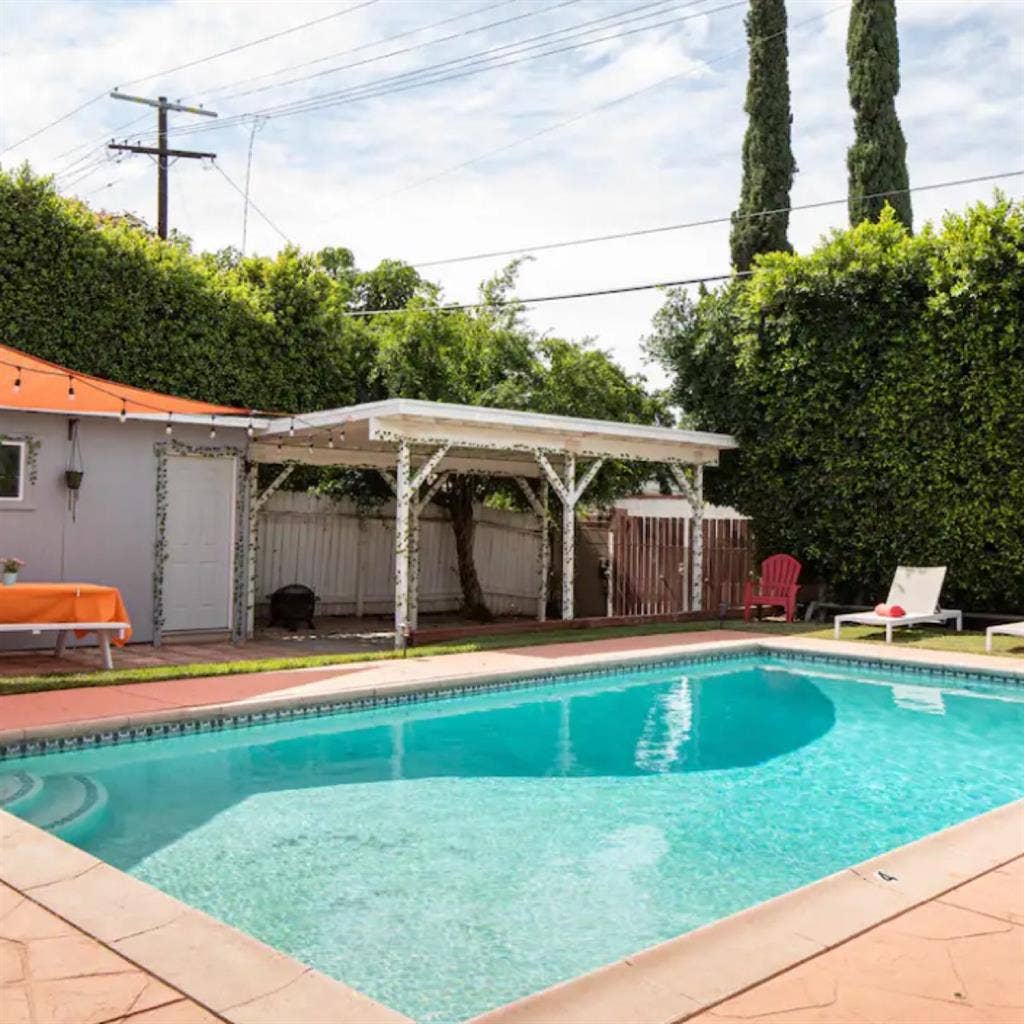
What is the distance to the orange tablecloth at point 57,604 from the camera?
9.34 meters

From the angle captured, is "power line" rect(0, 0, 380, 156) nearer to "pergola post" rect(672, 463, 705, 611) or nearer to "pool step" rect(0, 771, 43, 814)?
"pergola post" rect(672, 463, 705, 611)

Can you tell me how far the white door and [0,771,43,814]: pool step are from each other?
5629 millimetres

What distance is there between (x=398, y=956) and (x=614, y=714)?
544 centimetres

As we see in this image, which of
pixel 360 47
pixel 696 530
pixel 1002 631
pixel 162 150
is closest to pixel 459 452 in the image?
pixel 696 530

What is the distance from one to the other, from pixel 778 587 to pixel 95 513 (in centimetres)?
934

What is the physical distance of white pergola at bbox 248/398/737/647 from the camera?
11.6 metres

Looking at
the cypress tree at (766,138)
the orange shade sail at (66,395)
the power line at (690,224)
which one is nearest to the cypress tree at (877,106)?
the power line at (690,224)

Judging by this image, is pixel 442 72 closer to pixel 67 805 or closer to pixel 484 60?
pixel 484 60

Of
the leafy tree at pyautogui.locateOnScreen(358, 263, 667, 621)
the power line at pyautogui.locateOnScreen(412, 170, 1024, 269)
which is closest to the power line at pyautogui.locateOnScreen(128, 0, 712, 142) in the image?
the power line at pyautogui.locateOnScreen(412, 170, 1024, 269)

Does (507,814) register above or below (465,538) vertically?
below

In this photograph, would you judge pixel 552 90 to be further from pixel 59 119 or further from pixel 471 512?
pixel 59 119

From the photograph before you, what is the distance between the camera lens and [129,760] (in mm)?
7098

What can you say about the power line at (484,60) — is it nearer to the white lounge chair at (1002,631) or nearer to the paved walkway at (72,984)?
the white lounge chair at (1002,631)

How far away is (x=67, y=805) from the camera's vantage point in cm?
605
